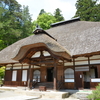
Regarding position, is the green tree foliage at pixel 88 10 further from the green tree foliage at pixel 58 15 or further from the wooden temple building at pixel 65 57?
the wooden temple building at pixel 65 57

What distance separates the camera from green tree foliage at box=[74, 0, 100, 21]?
28.9m

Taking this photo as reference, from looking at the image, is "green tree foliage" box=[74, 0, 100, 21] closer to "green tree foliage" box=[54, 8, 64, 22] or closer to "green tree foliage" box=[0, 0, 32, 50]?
"green tree foliage" box=[54, 8, 64, 22]

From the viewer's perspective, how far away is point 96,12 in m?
29.2

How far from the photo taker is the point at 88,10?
2977 centimetres

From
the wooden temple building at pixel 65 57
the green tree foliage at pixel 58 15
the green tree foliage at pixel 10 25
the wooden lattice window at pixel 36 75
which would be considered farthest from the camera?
the green tree foliage at pixel 58 15

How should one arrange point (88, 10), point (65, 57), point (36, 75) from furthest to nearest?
point (88, 10) < point (36, 75) < point (65, 57)

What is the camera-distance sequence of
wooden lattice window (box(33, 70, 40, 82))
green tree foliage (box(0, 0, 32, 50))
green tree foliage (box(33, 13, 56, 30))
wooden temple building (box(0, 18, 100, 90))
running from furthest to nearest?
green tree foliage (box(33, 13, 56, 30)) < green tree foliage (box(0, 0, 32, 50)) < wooden lattice window (box(33, 70, 40, 82)) < wooden temple building (box(0, 18, 100, 90))

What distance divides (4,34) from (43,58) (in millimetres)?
16571

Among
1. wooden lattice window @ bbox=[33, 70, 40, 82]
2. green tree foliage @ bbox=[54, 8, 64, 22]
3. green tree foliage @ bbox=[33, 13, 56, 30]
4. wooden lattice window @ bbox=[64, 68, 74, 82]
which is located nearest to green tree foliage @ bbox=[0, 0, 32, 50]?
green tree foliage @ bbox=[33, 13, 56, 30]

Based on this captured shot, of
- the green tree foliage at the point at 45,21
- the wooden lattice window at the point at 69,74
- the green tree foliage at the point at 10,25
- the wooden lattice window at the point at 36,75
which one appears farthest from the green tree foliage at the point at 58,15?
the wooden lattice window at the point at 69,74

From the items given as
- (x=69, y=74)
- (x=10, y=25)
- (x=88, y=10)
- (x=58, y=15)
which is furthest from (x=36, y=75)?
(x=58, y=15)

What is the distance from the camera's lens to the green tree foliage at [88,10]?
1138 inches

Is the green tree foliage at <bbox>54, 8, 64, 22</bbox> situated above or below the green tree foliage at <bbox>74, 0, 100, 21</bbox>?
above

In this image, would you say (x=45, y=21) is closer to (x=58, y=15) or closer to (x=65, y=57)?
(x=58, y=15)
